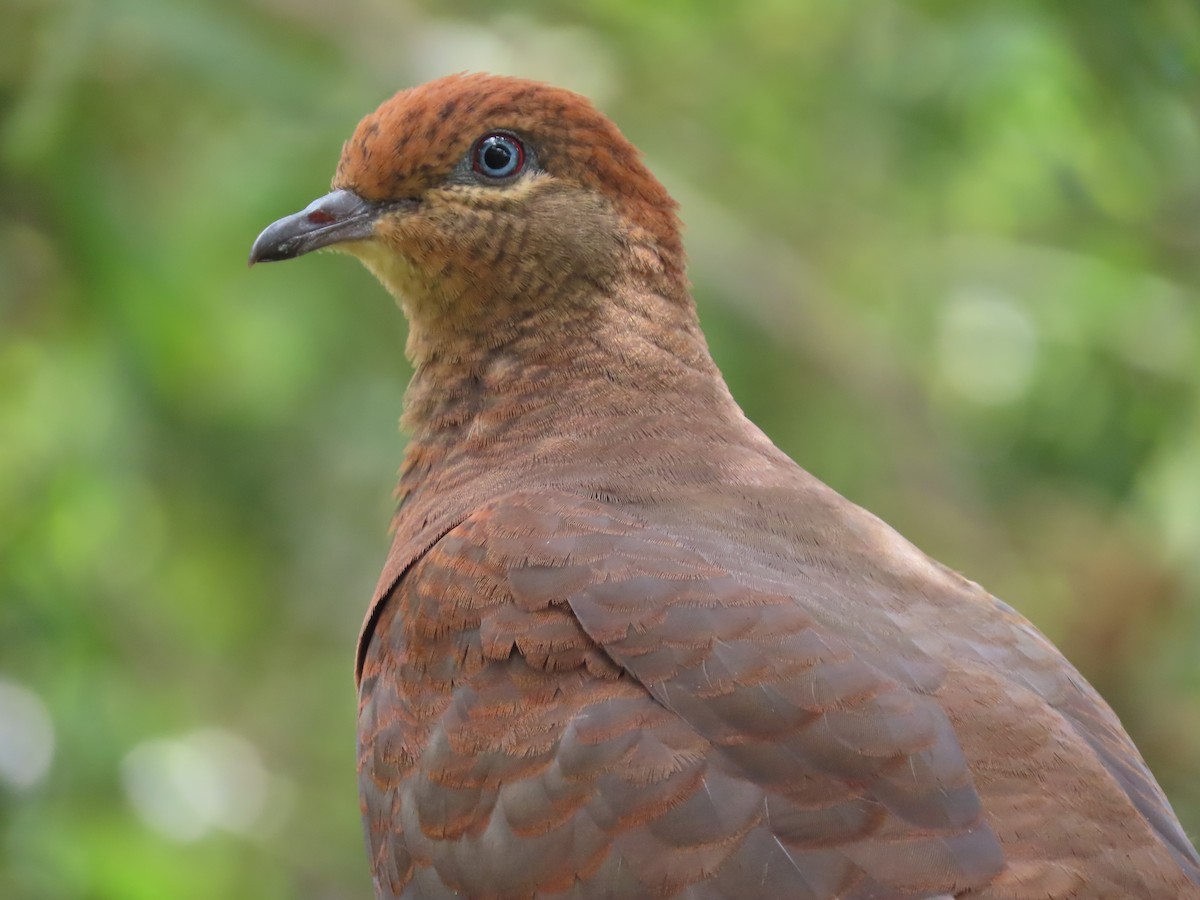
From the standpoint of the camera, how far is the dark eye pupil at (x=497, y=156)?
3.59m

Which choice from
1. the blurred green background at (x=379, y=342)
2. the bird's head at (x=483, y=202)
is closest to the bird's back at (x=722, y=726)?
the bird's head at (x=483, y=202)

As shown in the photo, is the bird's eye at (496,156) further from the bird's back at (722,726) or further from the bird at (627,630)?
the bird's back at (722,726)

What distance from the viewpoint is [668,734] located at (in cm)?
264

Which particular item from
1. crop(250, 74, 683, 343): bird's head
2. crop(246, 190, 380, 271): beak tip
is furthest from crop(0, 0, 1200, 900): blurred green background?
crop(250, 74, 683, 343): bird's head

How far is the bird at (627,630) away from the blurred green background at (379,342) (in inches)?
59.1

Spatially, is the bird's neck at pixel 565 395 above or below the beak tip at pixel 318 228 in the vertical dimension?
below

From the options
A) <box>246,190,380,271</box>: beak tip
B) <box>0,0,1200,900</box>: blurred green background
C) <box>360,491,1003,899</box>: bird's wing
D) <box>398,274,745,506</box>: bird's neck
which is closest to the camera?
<box>360,491,1003,899</box>: bird's wing

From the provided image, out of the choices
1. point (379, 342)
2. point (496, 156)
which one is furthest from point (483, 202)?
point (379, 342)

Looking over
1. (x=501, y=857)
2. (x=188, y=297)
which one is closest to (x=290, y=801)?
(x=188, y=297)

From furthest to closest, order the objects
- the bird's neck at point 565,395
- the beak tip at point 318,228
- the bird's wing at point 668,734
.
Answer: the beak tip at point 318,228 < the bird's neck at point 565,395 < the bird's wing at point 668,734

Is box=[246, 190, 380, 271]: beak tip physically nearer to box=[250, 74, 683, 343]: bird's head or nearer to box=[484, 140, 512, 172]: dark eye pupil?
box=[250, 74, 683, 343]: bird's head

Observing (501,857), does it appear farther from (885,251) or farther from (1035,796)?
(885,251)

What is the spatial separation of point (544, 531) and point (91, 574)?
9.74 feet

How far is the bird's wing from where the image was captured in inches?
98.8
